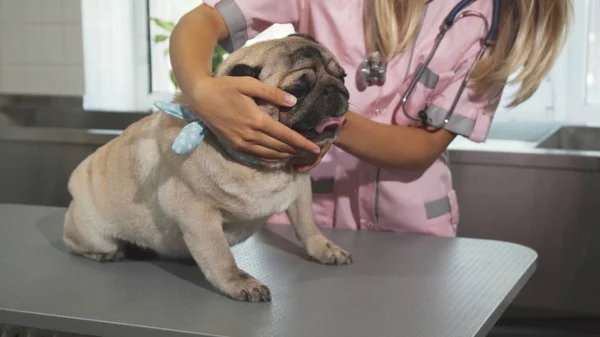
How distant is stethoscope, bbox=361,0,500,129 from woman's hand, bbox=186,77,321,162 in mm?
321

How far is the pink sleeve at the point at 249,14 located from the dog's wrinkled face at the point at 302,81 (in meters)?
0.26

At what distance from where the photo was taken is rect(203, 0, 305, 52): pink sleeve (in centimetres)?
123

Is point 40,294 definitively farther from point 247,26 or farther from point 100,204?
point 247,26

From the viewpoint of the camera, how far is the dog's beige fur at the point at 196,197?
975 millimetres

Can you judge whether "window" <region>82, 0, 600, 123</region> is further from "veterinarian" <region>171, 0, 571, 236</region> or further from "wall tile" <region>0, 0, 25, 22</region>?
"veterinarian" <region>171, 0, 571, 236</region>

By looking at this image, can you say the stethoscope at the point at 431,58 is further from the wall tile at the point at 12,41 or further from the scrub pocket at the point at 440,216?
the wall tile at the point at 12,41

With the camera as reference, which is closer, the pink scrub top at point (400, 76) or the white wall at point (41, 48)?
the pink scrub top at point (400, 76)

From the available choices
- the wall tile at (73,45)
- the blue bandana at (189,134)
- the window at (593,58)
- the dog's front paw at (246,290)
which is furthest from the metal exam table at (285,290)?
the window at (593,58)

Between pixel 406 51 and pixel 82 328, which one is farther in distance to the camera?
pixel 406 51

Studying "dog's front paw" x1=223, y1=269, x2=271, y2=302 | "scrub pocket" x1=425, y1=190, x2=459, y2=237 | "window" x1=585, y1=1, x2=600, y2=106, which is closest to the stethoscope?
"scrub pocket" x1=425, y1=190, x2=459, y2=237

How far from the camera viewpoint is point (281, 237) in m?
1.28

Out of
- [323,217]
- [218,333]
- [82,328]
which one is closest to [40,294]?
[82,328]

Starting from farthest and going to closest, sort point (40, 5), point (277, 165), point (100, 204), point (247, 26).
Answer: point (40, 5) → point (247, 26) → point (100, 204) → point (277, 165)

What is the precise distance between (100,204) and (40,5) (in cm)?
121
